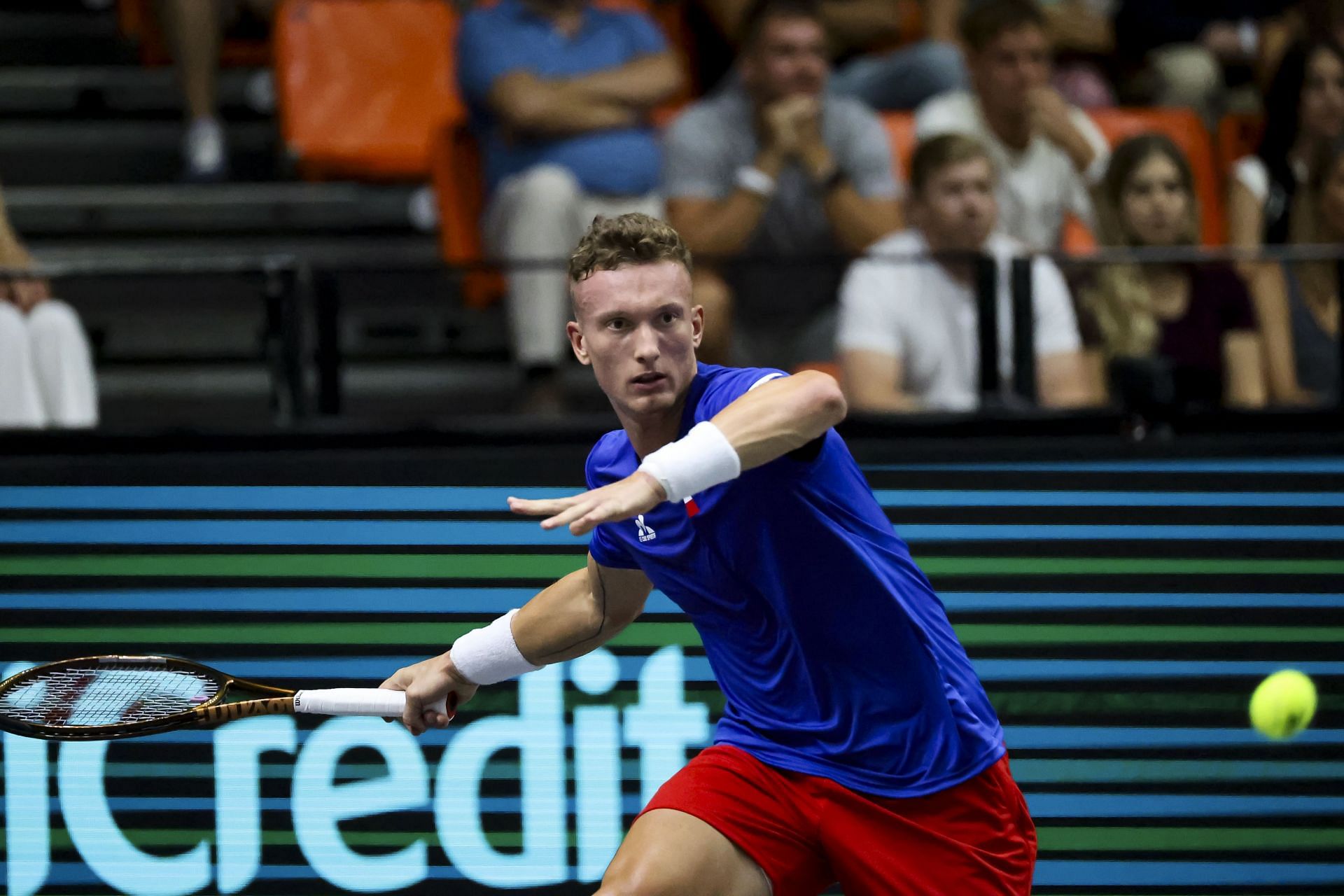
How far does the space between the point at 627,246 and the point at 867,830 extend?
45.5 inches

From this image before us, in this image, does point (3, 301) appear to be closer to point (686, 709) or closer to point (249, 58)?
point (686, 709)

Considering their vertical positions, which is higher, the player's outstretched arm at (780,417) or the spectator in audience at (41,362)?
the spectator in audience at (41,362)

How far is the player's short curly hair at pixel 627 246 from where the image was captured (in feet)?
9.60

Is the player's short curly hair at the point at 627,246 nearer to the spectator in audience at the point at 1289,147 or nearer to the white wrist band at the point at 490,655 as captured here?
A: the white wrist band at the point at 490,655

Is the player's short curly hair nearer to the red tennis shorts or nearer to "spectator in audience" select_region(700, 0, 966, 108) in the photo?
the red tennis shorts

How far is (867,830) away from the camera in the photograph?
10.3ft

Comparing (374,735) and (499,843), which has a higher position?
(374,735)

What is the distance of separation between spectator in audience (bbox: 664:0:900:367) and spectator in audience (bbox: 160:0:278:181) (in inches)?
78.9

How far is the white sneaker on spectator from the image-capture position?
21.3 feet

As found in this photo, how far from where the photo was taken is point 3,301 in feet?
14.4

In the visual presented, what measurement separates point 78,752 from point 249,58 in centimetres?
373

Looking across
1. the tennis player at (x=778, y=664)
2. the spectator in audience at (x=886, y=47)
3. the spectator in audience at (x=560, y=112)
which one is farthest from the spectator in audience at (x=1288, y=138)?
the tennis player at (x=778, y=664)

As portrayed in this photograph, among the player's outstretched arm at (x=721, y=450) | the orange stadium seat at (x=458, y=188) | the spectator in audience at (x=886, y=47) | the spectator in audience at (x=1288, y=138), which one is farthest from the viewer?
the spectator in audience at (x=886, y=47)

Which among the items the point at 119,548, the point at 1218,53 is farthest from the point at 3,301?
the point at 1218,53
